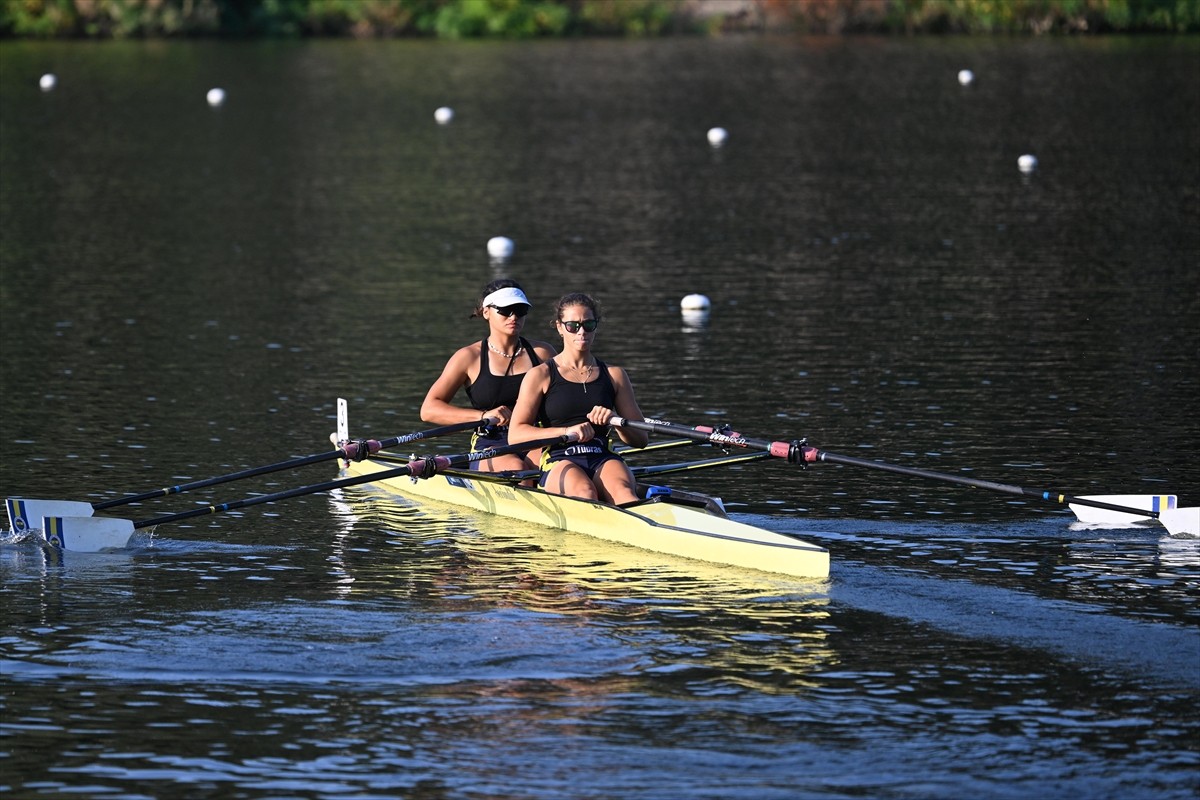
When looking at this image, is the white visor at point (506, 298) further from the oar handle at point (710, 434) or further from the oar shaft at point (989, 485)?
the oar shaft at point (989, 485)

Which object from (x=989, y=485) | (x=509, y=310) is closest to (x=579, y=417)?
(x=509, y=310)

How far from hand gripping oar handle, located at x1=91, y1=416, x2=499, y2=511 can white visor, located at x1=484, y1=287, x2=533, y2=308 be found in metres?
0.74

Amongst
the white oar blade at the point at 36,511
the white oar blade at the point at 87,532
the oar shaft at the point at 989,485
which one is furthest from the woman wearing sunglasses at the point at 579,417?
the white oar blade at the point at 36,511

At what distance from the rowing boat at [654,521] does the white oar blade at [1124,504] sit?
197 cm

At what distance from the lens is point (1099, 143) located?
33688 mm

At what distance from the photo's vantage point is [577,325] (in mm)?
11336

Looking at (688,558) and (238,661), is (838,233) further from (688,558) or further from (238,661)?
(238,661)

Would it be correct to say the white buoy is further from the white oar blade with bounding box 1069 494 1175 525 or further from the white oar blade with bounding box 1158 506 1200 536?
the white oar blade with bounding box 1158 506 1200 536

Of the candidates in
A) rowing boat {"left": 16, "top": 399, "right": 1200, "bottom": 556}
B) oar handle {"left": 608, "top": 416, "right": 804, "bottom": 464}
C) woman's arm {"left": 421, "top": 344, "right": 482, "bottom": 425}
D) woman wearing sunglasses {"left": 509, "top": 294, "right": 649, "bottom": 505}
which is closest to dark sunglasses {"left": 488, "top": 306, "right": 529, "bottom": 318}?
woman's arm {"left": 421, "top": 344, "right": 482, "bottom": 425}

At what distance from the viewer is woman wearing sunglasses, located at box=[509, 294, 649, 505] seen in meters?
11.5

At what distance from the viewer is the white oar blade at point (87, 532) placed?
36.8ft

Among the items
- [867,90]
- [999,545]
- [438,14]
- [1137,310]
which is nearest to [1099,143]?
[867,90]

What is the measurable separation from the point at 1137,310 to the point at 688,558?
9545 mm

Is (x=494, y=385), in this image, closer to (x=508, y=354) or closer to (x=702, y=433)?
(x=508, y=354)
